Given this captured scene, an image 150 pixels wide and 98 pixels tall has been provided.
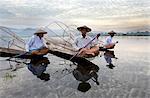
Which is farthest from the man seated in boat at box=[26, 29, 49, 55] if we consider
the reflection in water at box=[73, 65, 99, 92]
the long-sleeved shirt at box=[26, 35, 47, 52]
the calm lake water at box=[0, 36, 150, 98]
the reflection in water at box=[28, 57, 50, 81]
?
the reflection in water at box=[73, 65, 99, 92]

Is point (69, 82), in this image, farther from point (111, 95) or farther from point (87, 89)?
point (111, 95)

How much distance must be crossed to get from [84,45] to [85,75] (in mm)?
2026

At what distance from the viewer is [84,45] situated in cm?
953

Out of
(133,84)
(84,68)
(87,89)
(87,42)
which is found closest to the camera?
(87,89)

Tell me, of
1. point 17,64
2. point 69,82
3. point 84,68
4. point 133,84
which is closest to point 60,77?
point 69,82

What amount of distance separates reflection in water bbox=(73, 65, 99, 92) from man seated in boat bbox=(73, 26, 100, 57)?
44 cm

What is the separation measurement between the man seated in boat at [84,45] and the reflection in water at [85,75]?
44 centimetres

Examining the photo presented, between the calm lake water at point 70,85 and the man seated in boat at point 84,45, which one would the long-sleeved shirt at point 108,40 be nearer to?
the man seated in boat at point 84,45

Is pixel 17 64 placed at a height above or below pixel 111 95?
below

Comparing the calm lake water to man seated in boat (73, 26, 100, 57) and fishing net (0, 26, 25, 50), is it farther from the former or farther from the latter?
fishing net (0, 26, 25, 50)

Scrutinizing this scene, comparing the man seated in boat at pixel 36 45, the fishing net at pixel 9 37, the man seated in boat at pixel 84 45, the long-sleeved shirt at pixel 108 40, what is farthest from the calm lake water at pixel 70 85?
the long-sleeved shirt at pixel 108 40

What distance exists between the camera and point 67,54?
9.83 metres

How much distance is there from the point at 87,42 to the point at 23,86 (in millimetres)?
3580

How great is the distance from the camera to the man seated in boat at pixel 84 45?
9.02m
